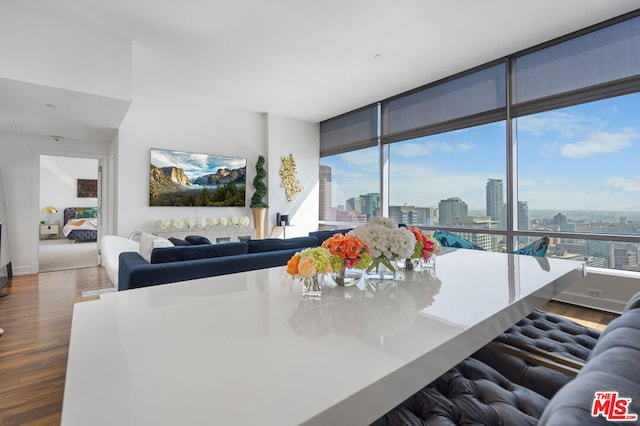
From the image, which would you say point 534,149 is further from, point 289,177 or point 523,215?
point 289,177

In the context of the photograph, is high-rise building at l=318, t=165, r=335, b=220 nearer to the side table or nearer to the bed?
the bed

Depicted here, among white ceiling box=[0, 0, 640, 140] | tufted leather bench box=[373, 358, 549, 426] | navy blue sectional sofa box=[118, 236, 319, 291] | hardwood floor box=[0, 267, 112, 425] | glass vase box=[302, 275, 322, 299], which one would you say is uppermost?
white ceiling box=[0, 0, 640, 140]

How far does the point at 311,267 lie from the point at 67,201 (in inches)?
448

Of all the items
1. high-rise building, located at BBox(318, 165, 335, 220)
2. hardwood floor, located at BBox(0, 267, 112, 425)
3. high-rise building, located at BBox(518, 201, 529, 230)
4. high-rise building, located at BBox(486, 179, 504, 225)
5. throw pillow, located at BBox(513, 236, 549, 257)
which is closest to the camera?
hardwood floor, located at BBox(0, 267, 112, 425)

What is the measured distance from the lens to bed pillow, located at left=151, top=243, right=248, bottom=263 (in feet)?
6.66

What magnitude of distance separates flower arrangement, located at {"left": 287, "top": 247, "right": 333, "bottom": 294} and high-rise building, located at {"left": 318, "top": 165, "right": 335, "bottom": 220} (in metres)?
5.46

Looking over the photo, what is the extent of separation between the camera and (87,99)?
3.15 m

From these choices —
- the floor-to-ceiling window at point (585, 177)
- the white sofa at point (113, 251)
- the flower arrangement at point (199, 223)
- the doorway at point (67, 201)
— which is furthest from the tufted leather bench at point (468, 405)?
the doorway at point (67, 201)

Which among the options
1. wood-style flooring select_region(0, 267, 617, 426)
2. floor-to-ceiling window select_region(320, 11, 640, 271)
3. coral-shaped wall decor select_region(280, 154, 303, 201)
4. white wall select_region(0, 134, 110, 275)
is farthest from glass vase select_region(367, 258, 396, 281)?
white wall select_region(0, 134, 110, 275)

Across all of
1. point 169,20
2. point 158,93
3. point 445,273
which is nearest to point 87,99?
point 169,20

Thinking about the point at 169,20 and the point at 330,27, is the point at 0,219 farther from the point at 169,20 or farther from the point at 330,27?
the point at 330,27

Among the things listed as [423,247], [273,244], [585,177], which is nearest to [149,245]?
[273,244]

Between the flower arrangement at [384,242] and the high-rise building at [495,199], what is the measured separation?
10.7 feet

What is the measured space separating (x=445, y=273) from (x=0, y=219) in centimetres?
605
